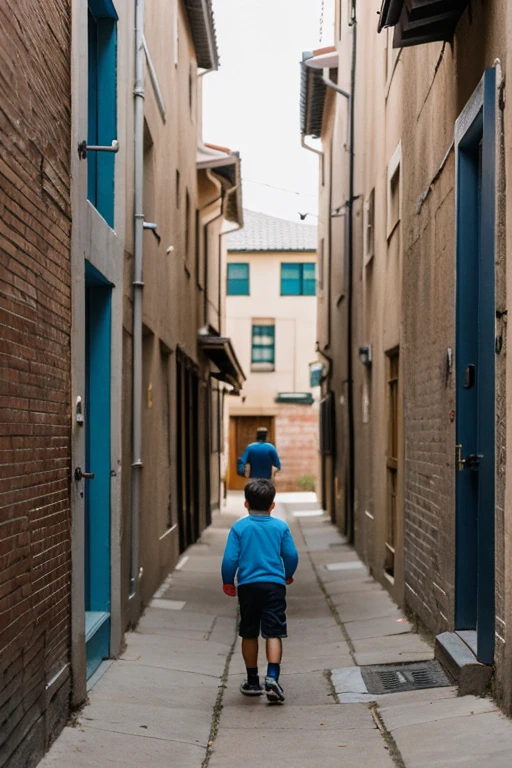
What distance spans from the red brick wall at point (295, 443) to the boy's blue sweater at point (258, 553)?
1167 inches

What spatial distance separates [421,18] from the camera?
7.28 m

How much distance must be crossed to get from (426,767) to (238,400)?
32441 mm

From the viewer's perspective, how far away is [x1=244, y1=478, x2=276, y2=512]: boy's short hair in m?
7.29

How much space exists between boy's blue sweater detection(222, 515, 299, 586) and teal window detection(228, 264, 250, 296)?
31.0m

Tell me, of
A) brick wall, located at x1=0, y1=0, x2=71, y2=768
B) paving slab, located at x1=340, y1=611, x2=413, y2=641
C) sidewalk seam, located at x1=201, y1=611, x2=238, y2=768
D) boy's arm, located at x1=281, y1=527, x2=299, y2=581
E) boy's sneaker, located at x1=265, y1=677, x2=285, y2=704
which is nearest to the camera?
brick wall, located at x1=0, y1=0, x2=71, y2=768

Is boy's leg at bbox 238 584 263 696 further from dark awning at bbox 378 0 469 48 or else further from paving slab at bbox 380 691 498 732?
dark awning at bbox 378 0 469 48

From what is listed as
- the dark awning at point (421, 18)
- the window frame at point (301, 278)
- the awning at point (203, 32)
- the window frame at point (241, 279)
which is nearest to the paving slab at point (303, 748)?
the dark awning at point (421, 18)

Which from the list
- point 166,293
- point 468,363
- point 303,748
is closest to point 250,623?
point 303,748

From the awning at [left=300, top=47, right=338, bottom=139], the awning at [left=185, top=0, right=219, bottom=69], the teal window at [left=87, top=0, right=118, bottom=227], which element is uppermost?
the awning at [left=300, top=47, right=338, bottom=139]

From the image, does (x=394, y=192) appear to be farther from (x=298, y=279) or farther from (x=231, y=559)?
(x=298, y=279)

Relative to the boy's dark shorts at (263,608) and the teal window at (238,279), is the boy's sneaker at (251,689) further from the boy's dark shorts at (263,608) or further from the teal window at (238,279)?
the teal window at (238,279)

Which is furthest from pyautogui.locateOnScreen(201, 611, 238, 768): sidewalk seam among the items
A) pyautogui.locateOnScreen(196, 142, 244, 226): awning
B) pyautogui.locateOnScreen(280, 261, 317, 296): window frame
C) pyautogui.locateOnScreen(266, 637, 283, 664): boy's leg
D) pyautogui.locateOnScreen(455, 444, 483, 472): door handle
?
pyautogui.locateOnScreen(280, 261, 317, 296): window frame

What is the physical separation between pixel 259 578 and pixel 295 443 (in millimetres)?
30351

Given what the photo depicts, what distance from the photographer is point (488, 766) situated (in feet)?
16.3
